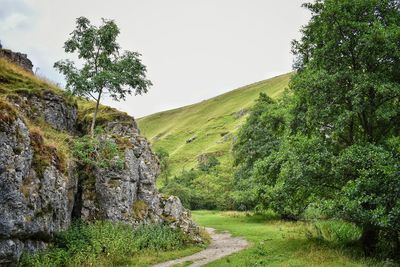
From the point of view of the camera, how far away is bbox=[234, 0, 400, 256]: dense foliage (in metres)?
19.8

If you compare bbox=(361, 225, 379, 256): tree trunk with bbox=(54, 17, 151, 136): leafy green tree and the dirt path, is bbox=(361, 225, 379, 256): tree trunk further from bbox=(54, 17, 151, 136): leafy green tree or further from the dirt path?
bbox=(54, 17, 151, 136): leafy green tree

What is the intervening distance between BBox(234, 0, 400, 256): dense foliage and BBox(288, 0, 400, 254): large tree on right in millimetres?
54

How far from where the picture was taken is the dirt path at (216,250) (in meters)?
21.9

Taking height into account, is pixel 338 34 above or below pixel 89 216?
above

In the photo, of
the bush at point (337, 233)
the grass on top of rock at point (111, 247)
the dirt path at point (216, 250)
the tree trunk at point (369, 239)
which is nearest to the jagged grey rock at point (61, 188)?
the grass on top of rock at point (111, 247)

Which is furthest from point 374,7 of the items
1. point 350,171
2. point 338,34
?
point 350,171

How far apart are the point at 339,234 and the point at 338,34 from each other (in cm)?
1453

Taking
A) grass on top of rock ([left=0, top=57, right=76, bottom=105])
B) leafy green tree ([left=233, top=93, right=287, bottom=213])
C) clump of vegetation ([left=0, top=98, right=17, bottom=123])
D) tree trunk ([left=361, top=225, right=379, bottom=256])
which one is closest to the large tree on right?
tree trunk ([left=361, top=225, right=379, bottom=256])

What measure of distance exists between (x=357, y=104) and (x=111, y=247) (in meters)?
16.3

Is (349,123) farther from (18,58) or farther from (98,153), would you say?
(18,58)

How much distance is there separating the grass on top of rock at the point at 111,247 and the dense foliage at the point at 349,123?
7894 millimetres

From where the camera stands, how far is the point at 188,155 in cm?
15900

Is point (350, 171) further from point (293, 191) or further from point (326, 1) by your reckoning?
point (326, 1)

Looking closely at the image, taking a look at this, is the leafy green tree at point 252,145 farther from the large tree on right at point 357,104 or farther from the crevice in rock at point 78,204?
the crevice in rock at point 78,204
